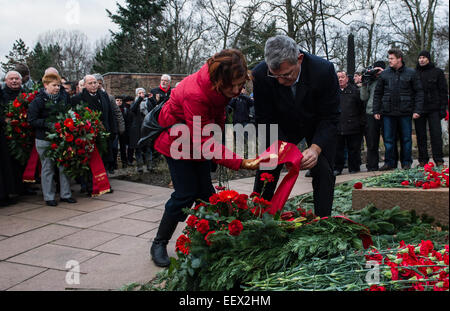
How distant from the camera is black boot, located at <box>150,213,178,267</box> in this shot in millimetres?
3344

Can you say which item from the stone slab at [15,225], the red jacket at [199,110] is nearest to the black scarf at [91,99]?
the stone slab at [15,225]

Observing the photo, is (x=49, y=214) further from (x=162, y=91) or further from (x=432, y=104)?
(x=432, y=104)

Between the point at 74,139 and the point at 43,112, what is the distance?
558mm

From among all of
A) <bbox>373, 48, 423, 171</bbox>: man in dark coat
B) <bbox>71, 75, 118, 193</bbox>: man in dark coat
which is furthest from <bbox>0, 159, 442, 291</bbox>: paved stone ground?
<bbox>373, 48, 423, 171</bbox>: man in dark coat

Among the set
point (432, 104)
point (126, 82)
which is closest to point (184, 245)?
point (432, 104)

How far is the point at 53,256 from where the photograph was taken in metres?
3.68

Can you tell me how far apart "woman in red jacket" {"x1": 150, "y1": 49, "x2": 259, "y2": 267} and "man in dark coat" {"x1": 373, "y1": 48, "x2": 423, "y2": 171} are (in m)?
5.07

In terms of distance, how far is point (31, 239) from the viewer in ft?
13.7

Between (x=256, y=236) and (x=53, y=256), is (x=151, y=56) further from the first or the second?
(x=256, y=236)

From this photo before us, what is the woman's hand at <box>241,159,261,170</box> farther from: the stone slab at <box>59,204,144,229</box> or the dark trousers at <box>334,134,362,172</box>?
the dark trousers at <box>334,134,362,172</box>

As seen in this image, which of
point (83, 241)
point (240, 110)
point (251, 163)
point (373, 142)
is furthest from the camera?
point (240, 110)

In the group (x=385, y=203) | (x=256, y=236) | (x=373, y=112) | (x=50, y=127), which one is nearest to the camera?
(x=256, y=236)
